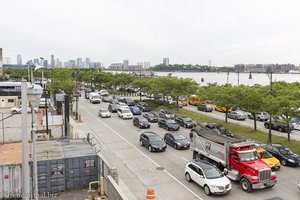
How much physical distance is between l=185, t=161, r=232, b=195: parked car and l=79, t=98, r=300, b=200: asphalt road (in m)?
0.45

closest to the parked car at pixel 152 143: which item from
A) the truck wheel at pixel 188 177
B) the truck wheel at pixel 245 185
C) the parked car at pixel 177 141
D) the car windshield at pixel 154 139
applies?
the car windshield at pixel 154 139

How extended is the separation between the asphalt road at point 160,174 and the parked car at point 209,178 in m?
0.45

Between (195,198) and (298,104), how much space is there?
625 inches

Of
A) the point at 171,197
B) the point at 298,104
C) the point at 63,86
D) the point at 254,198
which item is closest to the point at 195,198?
the point at 171,197

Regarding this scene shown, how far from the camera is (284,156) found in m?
22.5

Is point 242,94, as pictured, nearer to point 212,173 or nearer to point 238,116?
point 238,116

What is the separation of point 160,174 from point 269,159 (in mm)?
8171

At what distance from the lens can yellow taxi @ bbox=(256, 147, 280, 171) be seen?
833 inches

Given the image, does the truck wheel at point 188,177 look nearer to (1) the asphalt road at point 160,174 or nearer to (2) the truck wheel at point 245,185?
(1) the asphalt road at point 160,174

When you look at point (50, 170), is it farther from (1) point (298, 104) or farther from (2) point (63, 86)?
(2) point (63, 86)

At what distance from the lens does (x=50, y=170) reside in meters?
16.0

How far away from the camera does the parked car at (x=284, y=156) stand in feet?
72.4

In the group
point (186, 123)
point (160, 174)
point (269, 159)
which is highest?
point (186, 123)

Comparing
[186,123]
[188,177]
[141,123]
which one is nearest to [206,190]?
[188,177]
